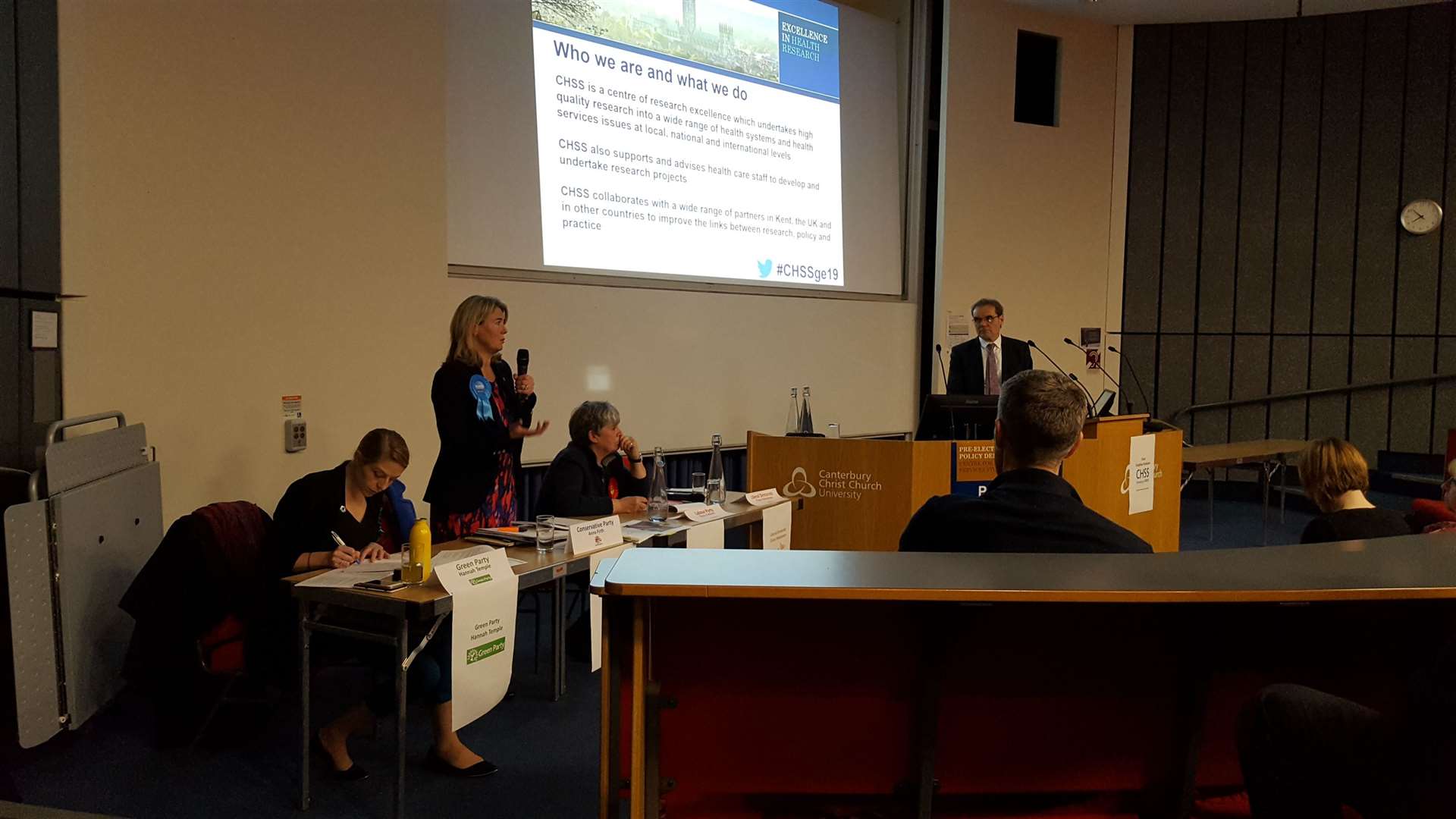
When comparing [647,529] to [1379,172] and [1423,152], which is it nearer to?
[1379,172]

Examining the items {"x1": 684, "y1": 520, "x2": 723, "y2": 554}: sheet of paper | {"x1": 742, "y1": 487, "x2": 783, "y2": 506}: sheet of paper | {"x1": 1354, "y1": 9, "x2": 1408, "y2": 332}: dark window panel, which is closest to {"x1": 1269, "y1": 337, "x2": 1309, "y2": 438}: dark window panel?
{"x1": 1354, "y1": 9, "x2": 1408, "y2": 332}: dark window panel

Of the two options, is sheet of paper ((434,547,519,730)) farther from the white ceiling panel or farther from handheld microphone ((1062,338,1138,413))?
handheld microphone ((1062,338,1138,413))

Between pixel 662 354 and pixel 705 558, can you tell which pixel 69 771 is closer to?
pixel 705 558

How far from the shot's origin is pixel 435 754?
115 inches

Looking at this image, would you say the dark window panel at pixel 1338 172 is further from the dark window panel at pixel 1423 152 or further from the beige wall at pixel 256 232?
the beige wall at pixel 256 232

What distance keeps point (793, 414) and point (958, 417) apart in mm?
2172

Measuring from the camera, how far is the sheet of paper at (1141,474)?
4.32 m

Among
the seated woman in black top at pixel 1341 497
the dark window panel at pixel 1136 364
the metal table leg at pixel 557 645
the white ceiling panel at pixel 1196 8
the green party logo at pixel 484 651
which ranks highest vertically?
the white ceiling panel at pixel 1196 8

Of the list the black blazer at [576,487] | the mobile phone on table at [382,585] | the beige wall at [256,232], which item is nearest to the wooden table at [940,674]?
the mobile phone on table at [382,585]

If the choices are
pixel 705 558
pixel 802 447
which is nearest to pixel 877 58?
pixel 802 447

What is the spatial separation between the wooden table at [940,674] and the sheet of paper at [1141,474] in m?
2.58

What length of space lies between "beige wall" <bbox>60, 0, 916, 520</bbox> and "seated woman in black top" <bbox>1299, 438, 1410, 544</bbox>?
344 centimetres

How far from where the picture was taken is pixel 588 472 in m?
3.77

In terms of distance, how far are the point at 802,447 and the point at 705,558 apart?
8.08 feet
